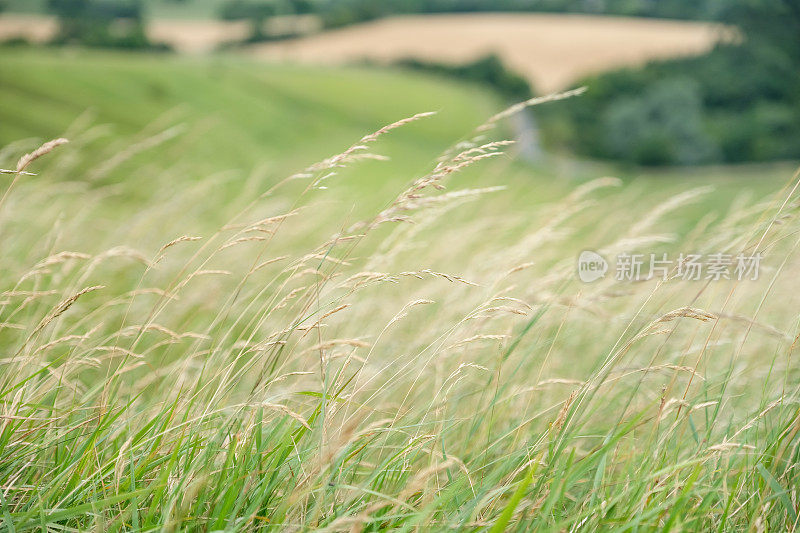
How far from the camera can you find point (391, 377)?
179 centimetres

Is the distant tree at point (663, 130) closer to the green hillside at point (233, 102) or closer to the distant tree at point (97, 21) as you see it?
the green hillside at point (233, 102)

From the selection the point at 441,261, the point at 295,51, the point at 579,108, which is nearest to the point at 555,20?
the point at 579,108

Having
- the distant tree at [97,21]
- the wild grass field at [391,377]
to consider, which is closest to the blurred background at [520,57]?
the distant tree at [97,21]

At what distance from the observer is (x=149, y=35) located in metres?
20.3

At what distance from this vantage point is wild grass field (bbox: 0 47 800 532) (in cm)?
152

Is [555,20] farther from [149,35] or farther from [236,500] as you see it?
[236,500]

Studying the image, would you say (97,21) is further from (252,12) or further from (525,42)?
(525,42)

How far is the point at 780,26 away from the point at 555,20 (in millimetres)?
9891

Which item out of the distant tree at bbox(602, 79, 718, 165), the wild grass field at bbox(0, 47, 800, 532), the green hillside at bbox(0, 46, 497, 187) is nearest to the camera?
the wild grass field at bbox(0, 47, 800, 532)

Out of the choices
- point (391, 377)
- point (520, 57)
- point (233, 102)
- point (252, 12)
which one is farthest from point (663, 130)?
point (391, 377)

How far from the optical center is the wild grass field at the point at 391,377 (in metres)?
1.52

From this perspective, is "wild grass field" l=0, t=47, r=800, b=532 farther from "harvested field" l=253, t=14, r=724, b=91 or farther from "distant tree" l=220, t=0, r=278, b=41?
"harvested field" l=253, t=14, r=724, b=91

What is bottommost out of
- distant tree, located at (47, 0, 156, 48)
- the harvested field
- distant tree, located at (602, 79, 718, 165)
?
distant tree, located at (602, 79, 718, 165)

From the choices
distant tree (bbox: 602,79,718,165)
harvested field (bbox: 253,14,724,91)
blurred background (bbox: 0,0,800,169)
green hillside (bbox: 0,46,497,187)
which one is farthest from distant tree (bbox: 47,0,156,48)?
distant tree (bbox: 602,79,718,165)
